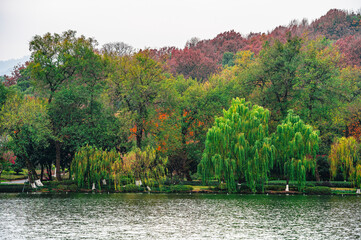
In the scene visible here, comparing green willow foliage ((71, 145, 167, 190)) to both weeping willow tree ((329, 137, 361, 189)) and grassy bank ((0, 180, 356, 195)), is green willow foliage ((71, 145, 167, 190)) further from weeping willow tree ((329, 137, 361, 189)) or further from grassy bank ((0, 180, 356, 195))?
weeping willow tree ((329, 137, 361, 189))

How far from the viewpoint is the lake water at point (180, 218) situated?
26.4 m

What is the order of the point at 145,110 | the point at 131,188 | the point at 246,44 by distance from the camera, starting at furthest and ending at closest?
1. the point at 246,44
2. the point at 145,110
3. the point at 131,188

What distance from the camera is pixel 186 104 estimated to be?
5975cm

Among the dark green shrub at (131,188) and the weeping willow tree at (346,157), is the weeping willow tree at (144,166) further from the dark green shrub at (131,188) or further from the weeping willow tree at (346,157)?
the weeping willow tree at (346,157)

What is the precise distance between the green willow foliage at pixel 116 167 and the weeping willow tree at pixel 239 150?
6.52 m

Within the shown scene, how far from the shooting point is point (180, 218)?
Answer: 3247 cm

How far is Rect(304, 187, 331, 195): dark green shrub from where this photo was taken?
50719 mm

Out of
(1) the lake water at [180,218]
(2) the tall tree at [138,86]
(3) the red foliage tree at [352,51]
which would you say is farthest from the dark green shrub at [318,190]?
(3) the red foliage tree at [352,51]

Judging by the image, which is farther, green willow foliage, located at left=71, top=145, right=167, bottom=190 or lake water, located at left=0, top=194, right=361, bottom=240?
green willow foliage, located at left=71, top=145, right=167, bottom=190

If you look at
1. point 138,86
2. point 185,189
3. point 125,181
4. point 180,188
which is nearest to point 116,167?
point 125,181

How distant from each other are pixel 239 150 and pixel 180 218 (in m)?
18.5

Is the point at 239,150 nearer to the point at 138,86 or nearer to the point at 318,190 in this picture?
the point at 318,190

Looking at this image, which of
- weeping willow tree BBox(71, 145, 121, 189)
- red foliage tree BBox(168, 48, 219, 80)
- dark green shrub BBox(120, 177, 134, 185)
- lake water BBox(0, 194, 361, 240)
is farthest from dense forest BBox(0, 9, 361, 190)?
red foliage tree BBox(168, 48, 219, 80)

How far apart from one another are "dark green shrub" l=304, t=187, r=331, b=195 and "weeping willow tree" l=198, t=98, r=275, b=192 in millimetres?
5559
